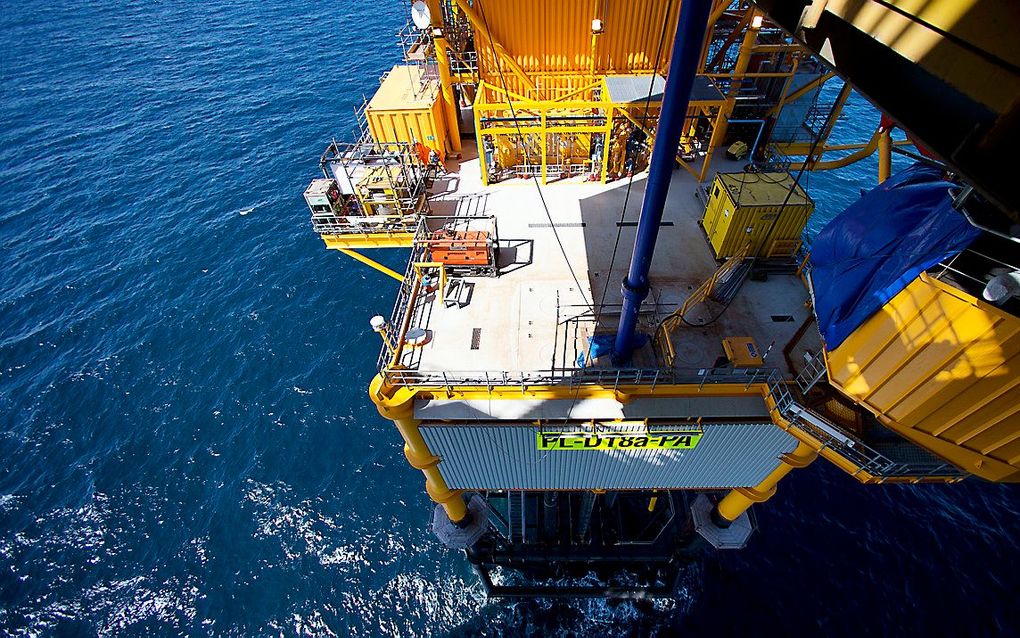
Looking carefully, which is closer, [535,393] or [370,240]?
[535,393]

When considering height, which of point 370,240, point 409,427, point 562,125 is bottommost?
point 409,427

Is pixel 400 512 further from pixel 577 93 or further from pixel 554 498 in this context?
pixel 577 93

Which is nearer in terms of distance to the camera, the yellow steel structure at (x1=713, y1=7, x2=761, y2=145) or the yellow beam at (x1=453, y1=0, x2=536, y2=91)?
the yellow beam at (x1=453, y1=0, x2=536, y2=91)

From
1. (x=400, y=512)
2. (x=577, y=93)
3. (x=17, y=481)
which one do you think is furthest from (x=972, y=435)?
(x=17, y=481)

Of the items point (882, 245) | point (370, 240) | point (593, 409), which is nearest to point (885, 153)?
point (882, 245)

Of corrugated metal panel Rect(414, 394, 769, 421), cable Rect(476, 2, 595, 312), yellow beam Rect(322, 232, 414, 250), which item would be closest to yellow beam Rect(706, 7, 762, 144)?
cable Rect(476, 2, 595, 312)

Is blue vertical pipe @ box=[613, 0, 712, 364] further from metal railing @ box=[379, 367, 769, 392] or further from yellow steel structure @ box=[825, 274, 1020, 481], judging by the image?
yellow steel structure @ box=[825, 274, 1020, 481]

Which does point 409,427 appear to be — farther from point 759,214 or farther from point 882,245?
point 759,214
